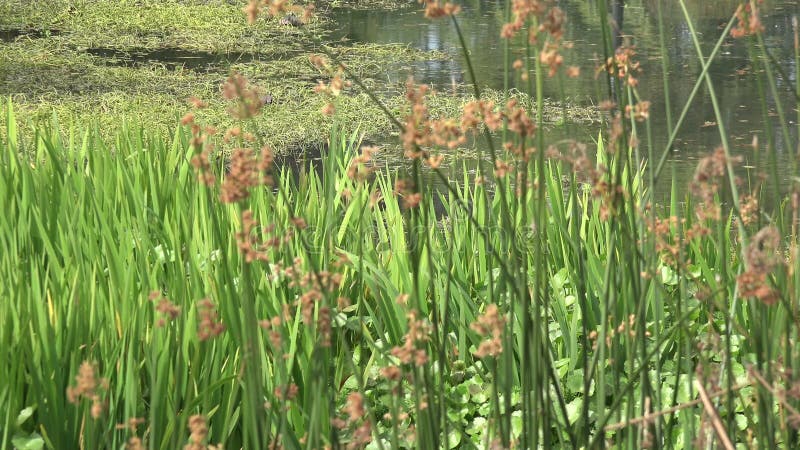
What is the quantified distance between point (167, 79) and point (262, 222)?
4.15 metres

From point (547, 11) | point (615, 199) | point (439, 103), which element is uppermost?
point (547, 11)

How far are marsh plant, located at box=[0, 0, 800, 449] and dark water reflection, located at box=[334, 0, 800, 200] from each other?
1.71 metres

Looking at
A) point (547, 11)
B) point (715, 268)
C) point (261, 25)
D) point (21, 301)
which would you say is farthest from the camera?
point (261, 25)

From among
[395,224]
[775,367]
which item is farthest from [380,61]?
[775,367]

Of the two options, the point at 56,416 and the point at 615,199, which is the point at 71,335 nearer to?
the point at 56,416

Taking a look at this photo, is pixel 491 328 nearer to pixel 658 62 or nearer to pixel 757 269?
pixel 757 269

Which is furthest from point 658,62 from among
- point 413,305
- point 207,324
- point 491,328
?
point 207,324

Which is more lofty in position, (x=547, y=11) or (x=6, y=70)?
(x=547, y=11)

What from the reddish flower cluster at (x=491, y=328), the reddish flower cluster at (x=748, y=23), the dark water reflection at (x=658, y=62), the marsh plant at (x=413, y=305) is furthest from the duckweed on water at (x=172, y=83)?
the reddish flower cluster at (x=491, y=328)

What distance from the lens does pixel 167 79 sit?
6305 mm

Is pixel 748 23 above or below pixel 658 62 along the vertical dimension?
above

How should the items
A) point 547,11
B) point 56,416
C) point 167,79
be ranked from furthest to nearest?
1. point 167,79
2. point 56,416
3. point 547,11

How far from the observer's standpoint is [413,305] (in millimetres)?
1562

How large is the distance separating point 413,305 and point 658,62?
227 inches
